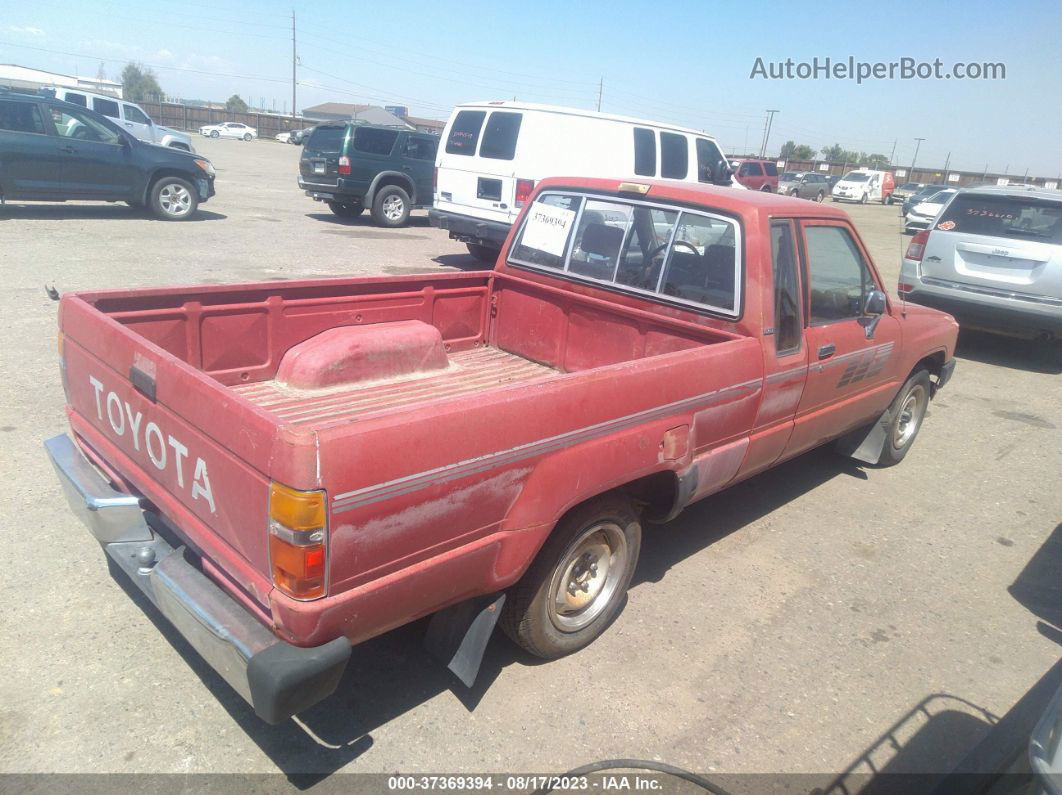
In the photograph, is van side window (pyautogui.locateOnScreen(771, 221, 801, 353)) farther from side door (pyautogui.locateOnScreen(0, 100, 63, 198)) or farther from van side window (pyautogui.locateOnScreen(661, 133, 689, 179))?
side door (pyautogui.locateOnScreen(0, 100, 63, 198))

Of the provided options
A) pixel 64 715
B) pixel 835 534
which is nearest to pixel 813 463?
pixel 835 534

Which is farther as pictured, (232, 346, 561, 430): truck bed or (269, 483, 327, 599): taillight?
(232, 346, 561, 430): truck bed

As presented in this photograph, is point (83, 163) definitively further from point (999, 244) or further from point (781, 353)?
point (999, 244)

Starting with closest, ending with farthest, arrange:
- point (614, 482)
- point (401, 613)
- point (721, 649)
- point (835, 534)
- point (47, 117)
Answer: point (401, 613) → point (614, 482) → point (721, 649) → point (835, 534) → point (47, 117)

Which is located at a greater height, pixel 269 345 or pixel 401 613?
pixel 269 345

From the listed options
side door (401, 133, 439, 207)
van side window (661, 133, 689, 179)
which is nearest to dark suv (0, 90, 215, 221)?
side door (401, 133, 439, 207)

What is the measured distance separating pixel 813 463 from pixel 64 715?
16.0ft

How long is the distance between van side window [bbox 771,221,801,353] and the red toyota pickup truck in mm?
16

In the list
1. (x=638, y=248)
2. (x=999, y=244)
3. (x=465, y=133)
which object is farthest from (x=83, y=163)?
(x=999, y=244)

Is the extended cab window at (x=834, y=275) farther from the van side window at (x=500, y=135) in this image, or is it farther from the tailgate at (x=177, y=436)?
the van side window at (x=500, y=135)

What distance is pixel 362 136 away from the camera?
46.3 feet

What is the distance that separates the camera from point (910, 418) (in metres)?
5.70

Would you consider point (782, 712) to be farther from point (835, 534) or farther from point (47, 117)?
point (47, 117)

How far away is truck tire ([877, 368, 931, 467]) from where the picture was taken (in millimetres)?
5293
